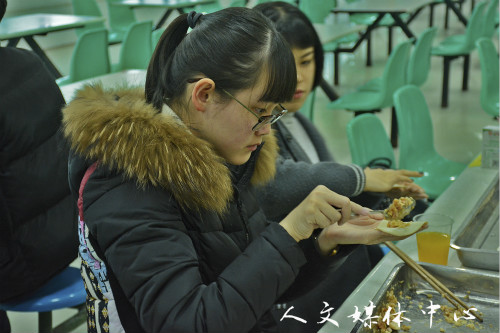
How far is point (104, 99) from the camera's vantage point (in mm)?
1054

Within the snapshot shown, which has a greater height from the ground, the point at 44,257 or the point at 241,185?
the point at 241,185

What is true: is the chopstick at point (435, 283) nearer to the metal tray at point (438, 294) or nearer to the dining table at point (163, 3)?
the metal tray at point (438, 294)

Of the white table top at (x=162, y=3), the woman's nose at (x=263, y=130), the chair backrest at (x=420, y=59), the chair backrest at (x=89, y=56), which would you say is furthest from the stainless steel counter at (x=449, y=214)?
the white table top at (x=162, y=3)

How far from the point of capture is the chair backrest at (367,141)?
2428 mm

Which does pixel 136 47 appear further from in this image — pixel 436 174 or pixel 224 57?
pixel 224 57

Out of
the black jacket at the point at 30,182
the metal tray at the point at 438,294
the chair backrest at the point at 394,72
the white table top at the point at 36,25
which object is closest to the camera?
the metal tray at the point at 438,294

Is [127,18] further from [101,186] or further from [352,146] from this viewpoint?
[101,186]

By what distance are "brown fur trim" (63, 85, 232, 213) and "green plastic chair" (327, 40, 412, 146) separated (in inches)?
124

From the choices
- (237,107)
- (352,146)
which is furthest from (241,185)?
(352,146)

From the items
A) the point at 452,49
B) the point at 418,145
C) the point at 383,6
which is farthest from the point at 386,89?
the point at 383,6

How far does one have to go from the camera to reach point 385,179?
5.76 feet

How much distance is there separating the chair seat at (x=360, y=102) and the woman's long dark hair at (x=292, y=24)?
88.9 inches

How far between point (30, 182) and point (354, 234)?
86 centimetres

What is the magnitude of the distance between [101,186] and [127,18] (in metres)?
5.94
